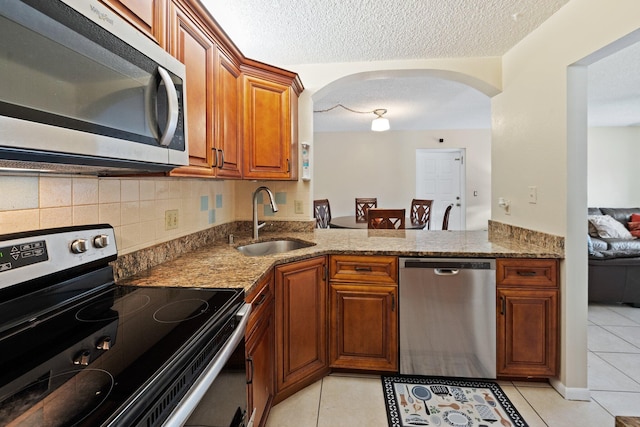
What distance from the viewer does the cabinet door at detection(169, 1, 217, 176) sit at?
51.6 inches

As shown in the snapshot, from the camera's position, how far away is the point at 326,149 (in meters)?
6.22

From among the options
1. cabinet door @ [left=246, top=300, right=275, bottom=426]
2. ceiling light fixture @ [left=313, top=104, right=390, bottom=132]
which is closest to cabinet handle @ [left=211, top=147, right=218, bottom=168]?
cabinet door @ [left=246, top=300, right=275, bottom=426]

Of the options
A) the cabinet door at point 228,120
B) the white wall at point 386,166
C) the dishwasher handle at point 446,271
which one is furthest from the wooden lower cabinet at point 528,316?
the white wall at point 386,166

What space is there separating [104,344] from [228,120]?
1357 millimetres

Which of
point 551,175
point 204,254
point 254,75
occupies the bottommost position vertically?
point 204,254

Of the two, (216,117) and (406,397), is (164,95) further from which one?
(406,397)

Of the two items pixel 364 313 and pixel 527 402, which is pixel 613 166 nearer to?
pixel 527 402

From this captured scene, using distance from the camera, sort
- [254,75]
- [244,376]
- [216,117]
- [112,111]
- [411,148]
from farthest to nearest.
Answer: [411,148] < [254,75] < [216,117] < [244,376] < [112,111]

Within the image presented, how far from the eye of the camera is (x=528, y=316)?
1924 mm

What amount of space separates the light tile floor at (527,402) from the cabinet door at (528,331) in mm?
141

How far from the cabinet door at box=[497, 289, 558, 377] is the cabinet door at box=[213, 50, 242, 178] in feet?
5.79

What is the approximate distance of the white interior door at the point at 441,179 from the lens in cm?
609

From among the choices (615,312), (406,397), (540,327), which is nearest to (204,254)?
(406,397)

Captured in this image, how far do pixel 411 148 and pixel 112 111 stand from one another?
578 cm
